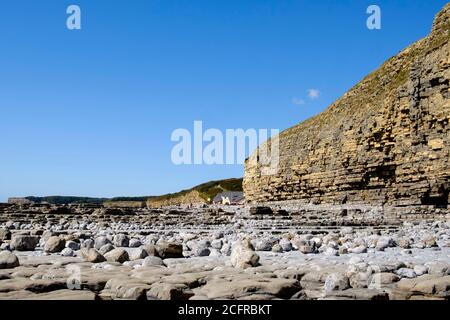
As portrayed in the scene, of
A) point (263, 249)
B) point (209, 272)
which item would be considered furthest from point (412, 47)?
point (209, 272)

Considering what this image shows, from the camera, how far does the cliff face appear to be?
23344 mm

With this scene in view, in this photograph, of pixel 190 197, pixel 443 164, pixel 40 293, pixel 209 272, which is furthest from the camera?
pixel 190 197

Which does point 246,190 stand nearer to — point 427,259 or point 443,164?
point 443,164

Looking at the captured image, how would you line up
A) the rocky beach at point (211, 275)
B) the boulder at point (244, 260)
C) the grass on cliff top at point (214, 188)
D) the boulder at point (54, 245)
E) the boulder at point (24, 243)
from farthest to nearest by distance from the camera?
the grass on cliff top at point (214, 188) → the boulder at point (24, 243) → the boulder at point (54, 245) → the boulder at point (244, 260) → the rocky beach at point (211, 275)

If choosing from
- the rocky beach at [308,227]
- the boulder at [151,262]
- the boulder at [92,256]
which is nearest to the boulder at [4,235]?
the rocky beach at [308,227]

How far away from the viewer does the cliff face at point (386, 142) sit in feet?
76.6

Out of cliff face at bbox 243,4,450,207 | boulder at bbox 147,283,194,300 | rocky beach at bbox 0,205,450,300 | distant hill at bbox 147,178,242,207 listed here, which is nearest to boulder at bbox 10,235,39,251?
rocky beach at bbox 0,205,450,300

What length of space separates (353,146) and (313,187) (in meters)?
5.90

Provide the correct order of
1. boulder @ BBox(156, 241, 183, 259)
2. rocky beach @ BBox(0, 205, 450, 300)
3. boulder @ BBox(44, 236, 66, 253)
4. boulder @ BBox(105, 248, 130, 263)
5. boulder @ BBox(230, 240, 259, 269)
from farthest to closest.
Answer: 1. boulder @ BBox(44, 236, 66, 253)
2. boulder @ BBox(156, 241, 183, 259)
3. boulder @ BBox(105, 248, 130, 263)
4. boulder @ BBox(230, 240, 259, 269)
5. rocky beach @ BBox(0, 205, 450, 300)

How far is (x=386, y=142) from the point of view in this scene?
2742cm

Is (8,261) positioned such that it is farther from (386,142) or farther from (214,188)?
(214,188)

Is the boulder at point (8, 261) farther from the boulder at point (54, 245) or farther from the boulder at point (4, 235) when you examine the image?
the boulder at point (4, 235)

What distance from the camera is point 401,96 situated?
2647 cm

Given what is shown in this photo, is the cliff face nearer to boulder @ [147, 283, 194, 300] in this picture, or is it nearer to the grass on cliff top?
boulder @ [147, 283, 194, 300]
